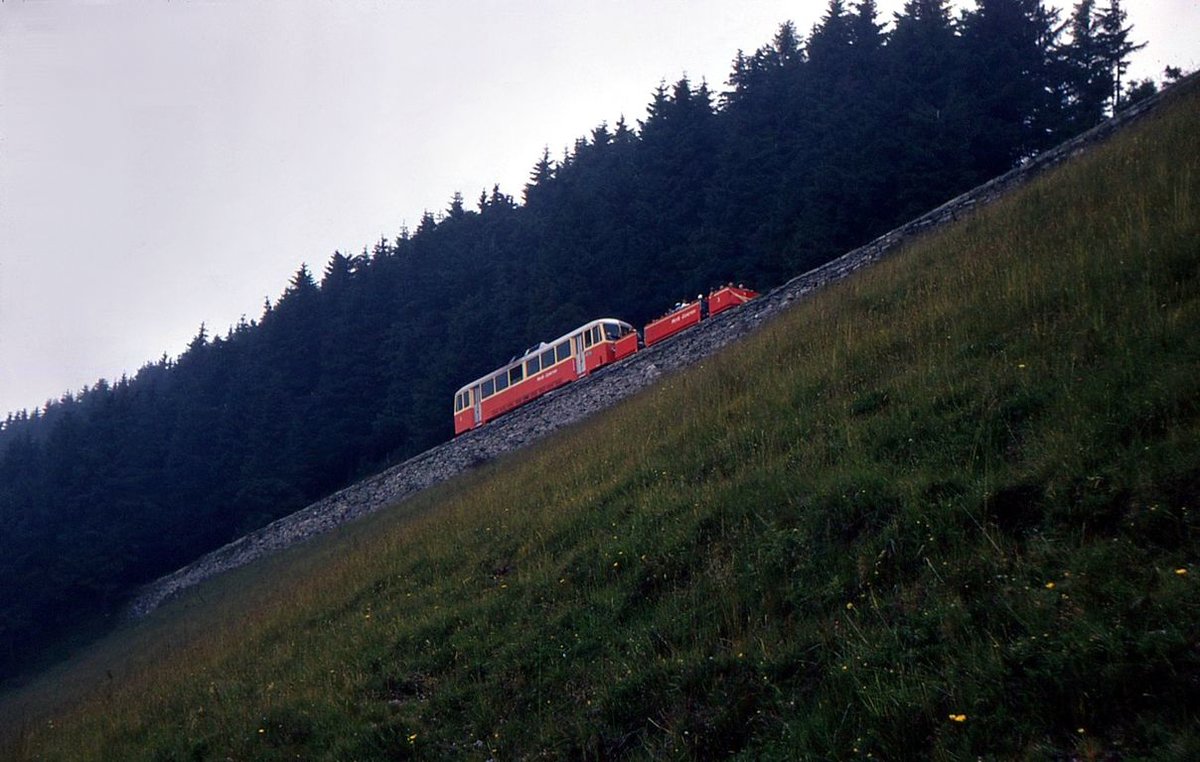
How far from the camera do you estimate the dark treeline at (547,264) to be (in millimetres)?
30844

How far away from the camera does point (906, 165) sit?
28859 mm

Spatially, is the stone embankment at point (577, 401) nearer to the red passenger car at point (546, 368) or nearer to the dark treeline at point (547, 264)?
the red passenger car at point (546, 368)

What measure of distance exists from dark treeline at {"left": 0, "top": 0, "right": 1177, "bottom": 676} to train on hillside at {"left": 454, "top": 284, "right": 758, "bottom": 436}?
548 cm

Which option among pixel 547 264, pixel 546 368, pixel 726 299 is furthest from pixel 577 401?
pixel 547 264

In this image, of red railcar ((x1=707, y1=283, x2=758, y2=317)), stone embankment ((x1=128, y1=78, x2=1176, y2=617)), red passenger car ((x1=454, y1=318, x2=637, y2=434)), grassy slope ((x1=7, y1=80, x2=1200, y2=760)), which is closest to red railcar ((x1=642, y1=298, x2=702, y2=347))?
red passenger car ((x1=454, y1=318, x2=637, y2=434))

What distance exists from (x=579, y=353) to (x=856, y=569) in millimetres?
23524

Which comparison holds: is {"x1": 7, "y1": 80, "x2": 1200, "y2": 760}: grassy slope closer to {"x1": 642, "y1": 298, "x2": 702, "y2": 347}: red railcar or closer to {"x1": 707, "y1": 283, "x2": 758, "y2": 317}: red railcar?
{"x1": 707, "y1": 283, "x2": 758, "y2": 317}: red railcar

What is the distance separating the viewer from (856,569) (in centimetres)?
581

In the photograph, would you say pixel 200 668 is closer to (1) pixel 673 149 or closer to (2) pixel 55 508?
(1) pixel 673 149

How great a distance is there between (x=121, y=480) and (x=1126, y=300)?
165 ft

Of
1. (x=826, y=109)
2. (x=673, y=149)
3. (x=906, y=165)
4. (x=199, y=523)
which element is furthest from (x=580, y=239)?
(x=199, y=523)

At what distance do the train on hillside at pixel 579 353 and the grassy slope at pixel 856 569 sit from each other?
46.0 feet

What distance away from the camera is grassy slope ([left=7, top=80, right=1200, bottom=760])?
4336mm

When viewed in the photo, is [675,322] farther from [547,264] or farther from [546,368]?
[547,264]
